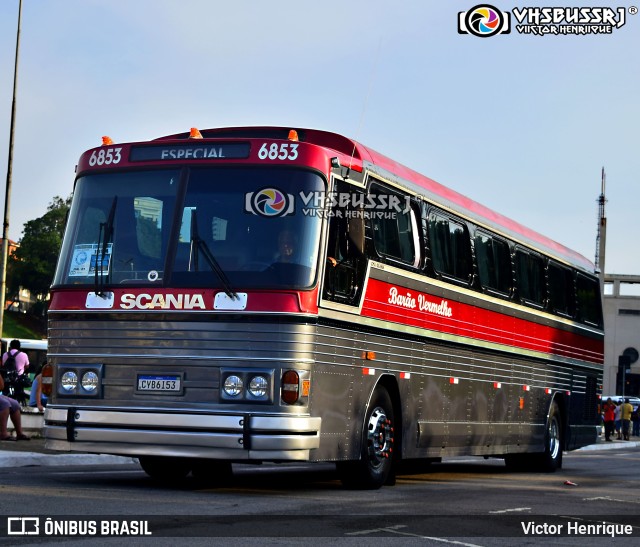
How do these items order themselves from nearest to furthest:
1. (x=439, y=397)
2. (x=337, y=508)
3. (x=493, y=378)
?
(x=337, y=508) → (x=439, y=397) → (x=493, y=378)

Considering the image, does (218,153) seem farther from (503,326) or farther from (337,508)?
(503,326)

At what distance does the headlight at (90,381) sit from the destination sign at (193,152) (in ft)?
7.30

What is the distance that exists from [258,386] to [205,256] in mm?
1360

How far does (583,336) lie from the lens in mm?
23094

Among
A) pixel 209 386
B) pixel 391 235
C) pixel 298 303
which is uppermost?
pixel 391 235

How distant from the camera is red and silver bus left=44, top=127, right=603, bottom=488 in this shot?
1180 cm

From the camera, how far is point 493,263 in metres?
17.9

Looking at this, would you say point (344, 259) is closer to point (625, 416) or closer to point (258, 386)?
point (258, 386)

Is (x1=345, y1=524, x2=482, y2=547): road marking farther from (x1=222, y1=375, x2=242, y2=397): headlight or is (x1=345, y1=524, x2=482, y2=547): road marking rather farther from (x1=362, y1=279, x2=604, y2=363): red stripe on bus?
(x1=362, y1=279, x2=604, y2=363): red stripe on bus

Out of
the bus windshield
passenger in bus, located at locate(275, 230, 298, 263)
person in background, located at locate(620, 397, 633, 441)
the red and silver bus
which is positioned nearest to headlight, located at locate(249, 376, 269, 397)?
the red and silver bus

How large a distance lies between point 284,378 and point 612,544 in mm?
3610

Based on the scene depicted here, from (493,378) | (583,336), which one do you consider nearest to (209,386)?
(493,378)

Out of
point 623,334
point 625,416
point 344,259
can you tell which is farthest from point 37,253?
point 344,259

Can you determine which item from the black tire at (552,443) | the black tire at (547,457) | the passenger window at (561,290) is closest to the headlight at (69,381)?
the black tire at (547,457)
